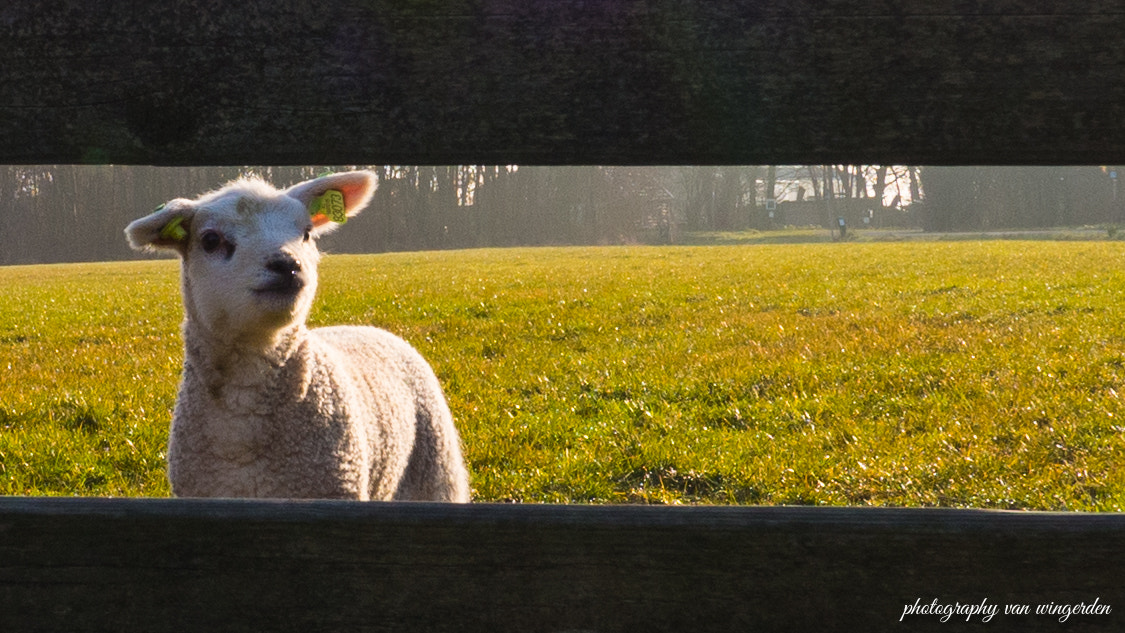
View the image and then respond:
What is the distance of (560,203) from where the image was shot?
46844 millimetres

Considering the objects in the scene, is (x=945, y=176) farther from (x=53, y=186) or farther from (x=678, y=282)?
(x=53, y=186)

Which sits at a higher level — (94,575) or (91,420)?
(94,575)

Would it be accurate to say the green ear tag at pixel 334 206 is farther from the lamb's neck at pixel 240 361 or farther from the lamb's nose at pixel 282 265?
the lamb's neck at pixel 240 361

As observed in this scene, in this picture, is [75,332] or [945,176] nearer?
[75,332]

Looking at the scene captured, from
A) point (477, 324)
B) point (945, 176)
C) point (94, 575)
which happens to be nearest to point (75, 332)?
point (477, 324)

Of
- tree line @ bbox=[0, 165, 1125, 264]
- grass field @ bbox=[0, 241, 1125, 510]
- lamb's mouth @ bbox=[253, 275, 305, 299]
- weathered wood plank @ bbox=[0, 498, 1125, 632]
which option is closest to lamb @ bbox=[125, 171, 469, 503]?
lamb's mouth @ bbox=[253, 275, 305, 299]

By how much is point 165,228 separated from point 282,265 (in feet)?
1.73

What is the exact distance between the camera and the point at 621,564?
4.40 ft

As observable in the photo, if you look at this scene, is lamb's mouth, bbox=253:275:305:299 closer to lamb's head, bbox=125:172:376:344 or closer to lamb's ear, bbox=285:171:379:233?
lamb's head, bbox=125:172:376:344

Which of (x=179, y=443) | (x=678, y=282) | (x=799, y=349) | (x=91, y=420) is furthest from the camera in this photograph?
(x=678, y=282)

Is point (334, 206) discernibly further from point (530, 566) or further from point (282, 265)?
point (530, 566)
